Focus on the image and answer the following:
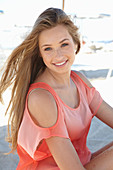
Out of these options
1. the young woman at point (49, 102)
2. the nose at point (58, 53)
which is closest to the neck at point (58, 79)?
the young woman at point (49, 102)

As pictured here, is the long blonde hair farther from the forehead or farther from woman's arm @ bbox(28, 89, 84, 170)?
woman's arm @ bbox(28, 89, 84, 170)

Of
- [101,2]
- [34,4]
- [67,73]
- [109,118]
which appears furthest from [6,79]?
[101,2]

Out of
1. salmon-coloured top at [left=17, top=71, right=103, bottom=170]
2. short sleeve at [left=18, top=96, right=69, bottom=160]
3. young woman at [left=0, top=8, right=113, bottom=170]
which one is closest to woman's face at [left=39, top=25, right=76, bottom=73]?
young woman at [left=0, top=8, right=113, bottom=170]

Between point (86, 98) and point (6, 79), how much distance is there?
0.54 meters

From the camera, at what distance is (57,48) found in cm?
125

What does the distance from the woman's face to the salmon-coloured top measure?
0.14 m

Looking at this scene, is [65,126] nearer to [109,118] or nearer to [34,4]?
[109,118]

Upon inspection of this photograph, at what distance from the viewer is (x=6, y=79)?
1.40 m

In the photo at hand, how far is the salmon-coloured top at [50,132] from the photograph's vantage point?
1114 mm

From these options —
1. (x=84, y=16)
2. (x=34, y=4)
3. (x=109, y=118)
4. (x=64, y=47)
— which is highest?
(x=64, y=47)

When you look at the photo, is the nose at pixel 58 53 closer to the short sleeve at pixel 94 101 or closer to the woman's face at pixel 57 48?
the woman's face at pixel 57 48

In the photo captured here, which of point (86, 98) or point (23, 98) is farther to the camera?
point (86, 98)

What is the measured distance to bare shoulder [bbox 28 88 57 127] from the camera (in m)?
1.10

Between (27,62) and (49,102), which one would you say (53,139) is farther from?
(27,62)
